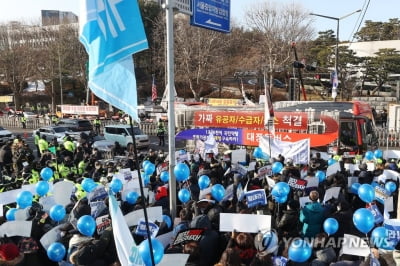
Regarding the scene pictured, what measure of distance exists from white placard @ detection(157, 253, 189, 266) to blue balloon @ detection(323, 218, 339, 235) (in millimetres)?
2273

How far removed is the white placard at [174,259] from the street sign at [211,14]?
3.85 m

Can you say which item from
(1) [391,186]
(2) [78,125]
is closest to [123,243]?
(1) [391,186]

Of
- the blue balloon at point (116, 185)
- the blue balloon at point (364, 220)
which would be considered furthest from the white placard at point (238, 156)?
the blue balloon at point (364, 220)

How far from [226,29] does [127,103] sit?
13.8 feet

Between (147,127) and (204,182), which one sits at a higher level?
(204,182)

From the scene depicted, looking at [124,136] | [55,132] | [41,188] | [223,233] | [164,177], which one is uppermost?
[41,188]

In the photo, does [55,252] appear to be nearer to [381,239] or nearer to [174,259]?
[174,259]

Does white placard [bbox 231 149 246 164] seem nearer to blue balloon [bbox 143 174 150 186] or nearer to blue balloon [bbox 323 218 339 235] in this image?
blue balloon [bbox 143 174 150 186]

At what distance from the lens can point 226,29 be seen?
7434 mm

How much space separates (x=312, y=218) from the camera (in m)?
6.20

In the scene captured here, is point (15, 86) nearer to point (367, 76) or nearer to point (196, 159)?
point (367, 76)

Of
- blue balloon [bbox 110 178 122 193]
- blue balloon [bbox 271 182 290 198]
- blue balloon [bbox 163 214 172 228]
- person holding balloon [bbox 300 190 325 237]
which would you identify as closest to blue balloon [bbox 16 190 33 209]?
blue balloon [bbox 110 178 122 193]

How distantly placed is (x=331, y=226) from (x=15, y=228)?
417cm

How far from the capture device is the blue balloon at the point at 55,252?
5348 mm
